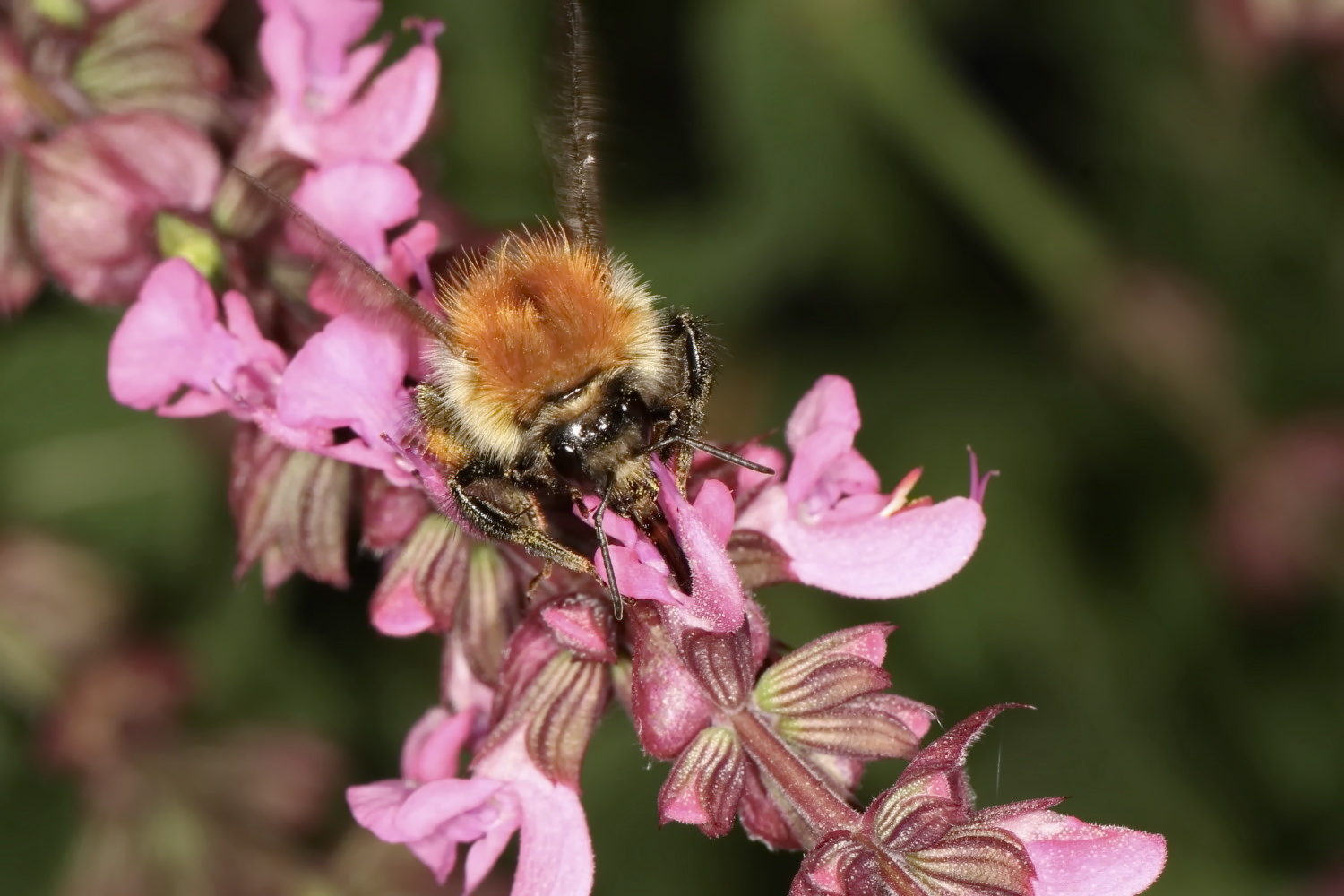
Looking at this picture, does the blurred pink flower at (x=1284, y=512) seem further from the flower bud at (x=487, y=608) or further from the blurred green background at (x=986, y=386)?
the flower bud at (x=487, y=608)

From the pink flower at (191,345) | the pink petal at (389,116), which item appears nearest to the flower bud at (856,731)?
the pink flower at (191,345)

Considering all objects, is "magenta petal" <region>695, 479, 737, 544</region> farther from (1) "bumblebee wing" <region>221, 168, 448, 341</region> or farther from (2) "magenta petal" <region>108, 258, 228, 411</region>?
(2) "magenta petal" <region>108, 258, 228, 411</region>

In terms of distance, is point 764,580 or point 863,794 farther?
point 863,794

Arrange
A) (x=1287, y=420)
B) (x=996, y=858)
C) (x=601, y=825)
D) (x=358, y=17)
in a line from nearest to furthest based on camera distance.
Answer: (x=996, y=858)
(x=358, y=17)
(x=601, y=825)
(x=1287, y=420)

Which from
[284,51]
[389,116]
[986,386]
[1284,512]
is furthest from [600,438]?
[1284,512]

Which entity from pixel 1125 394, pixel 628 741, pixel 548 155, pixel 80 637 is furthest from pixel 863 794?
pixel 548 155

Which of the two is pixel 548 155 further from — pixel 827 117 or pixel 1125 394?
pixel 1125 394

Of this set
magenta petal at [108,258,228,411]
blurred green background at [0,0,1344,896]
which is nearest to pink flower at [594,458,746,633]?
magenta petal at [108,258,228,411]
